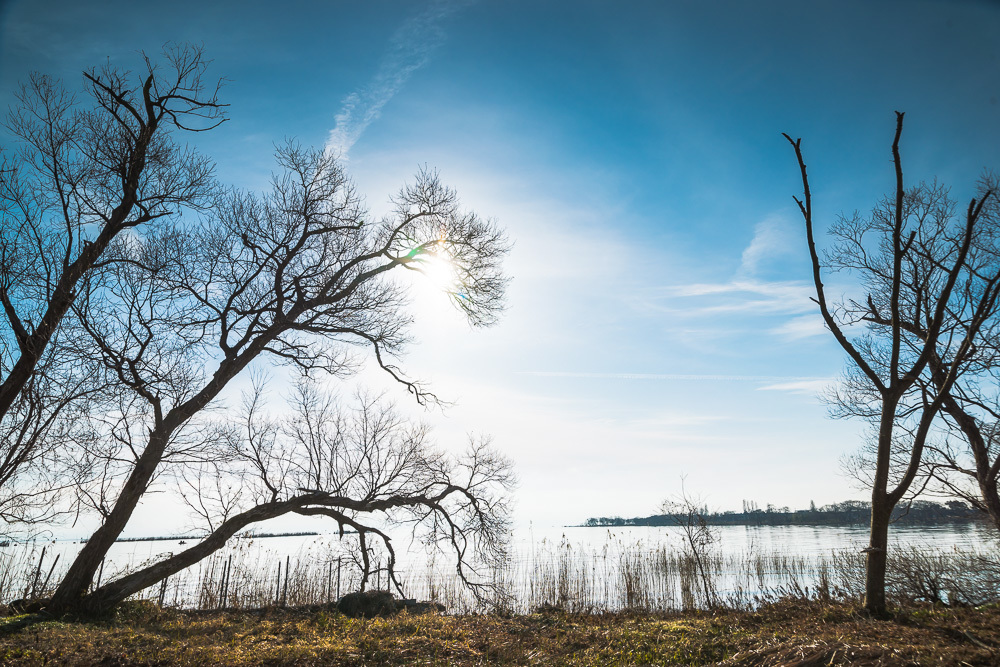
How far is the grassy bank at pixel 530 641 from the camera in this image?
198 inches

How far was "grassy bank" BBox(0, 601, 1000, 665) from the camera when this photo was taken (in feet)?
16.5

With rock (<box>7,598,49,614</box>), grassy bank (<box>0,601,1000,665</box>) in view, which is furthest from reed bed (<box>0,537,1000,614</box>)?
grassy bank (<box>0,601,1000,665</box>)

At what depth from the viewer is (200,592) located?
13.5 meters

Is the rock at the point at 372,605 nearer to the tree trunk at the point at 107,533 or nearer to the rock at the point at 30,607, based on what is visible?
the tree trunk at the point at 107,533

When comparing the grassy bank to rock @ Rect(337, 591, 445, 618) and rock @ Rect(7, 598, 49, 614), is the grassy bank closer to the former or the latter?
rock @ Rect(7, 598, 49, 614)

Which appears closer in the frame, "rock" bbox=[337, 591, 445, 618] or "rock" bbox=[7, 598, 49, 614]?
"rock" bbox=[7, 598, 49, 614]

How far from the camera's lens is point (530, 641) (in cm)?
816

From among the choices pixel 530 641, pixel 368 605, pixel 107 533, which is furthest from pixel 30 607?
pixel 530 641

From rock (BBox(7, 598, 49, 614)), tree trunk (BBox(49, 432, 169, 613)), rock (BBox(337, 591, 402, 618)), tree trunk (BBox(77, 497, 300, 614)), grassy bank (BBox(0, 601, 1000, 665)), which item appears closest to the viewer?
grassy bank (BBox(0, 601, 1000, 665))

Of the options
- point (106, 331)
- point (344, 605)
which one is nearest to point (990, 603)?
point (344, 605)

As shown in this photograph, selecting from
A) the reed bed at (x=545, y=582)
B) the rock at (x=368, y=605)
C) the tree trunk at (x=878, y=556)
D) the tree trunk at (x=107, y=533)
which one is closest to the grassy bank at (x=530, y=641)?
the tree trunk at (x=878, y=556)

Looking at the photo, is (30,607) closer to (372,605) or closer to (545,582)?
(372,605)

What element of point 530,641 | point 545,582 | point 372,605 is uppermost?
point 530,641

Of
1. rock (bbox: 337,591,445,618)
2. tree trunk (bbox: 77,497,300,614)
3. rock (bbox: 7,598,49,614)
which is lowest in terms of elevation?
rock (bbox: 337,591,445,618)
